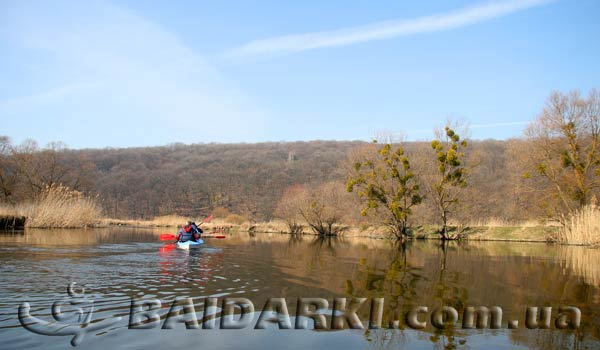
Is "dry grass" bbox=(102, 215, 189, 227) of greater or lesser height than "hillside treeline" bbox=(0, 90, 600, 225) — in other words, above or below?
below

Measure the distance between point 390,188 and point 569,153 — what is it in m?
12.1

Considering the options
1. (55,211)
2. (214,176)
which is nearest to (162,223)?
(55,211)

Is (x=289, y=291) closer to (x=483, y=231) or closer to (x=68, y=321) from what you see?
(x=68, y=321)

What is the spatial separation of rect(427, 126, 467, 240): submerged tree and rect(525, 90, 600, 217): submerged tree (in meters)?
4.62

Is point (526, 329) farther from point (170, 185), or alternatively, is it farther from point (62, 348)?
point (170, 185)

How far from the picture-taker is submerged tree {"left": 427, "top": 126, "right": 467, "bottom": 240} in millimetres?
33812

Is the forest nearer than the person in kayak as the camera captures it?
No

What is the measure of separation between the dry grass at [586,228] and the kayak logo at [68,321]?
24.3 m

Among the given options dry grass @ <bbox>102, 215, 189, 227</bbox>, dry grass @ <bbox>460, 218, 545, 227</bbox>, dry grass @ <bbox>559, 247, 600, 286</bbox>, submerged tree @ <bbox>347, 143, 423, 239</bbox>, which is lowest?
dry grass @ <bbox>102, 215, 189, 227</bbox>

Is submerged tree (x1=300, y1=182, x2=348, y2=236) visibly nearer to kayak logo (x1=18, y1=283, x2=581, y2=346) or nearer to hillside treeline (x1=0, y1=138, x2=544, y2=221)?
hillside treeline (x1=0, y1=138, x2=544, y2=221)

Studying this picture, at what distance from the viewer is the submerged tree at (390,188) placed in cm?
3431

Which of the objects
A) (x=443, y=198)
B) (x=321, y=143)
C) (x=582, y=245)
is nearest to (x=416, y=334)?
(x=582, y=245)

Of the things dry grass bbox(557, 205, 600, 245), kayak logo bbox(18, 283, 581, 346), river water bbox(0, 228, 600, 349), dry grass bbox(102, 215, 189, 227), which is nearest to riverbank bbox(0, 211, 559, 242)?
dry grass bbox(557, 205, 600, 245)

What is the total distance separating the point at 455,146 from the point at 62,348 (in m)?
31.5
